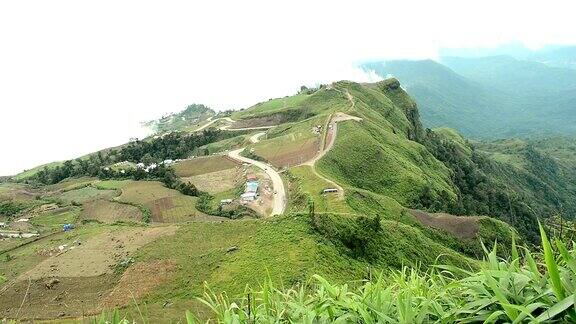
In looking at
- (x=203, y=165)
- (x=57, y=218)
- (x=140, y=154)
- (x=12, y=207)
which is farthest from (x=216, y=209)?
(x=140, y=154)

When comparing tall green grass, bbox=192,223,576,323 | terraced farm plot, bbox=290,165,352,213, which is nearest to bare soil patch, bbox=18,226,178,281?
terraced farm plot, bbox=290,165,352,213

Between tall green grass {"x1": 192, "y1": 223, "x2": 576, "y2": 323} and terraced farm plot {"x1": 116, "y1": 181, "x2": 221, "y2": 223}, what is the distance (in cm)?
6029

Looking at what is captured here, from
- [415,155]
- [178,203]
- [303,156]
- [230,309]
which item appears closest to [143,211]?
[178,203]

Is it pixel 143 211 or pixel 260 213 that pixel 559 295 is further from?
pixel 143 211

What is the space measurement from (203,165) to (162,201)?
2040 centimetres

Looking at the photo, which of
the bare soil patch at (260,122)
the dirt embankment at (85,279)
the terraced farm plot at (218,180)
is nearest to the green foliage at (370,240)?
the dirt embankment at (85,279)

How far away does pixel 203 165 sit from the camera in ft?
308

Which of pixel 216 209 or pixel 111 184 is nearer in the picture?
pixel 216 209

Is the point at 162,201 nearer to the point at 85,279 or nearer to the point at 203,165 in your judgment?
the point at 203,165

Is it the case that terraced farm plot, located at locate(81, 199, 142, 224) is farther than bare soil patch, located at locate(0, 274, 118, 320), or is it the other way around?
terraced farm plot, located at locate(81, 199, 142, 224)

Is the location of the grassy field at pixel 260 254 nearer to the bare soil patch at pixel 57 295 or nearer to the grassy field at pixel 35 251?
the bare soil patch at pixel 57 295

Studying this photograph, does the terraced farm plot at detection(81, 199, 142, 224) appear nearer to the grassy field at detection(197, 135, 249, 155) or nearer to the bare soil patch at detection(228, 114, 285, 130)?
the grassy field at detection(197, 135, 249, 155)

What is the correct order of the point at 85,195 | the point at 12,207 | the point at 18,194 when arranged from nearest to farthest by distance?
the point at 12,207, the point at 85,195, the point at 18,194

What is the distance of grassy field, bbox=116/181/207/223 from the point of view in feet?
220
